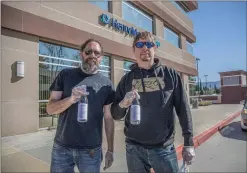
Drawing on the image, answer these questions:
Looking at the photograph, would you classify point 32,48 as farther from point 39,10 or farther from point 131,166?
point 131,166

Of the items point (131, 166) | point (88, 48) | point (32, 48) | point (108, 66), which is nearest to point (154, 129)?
point (131, 166)

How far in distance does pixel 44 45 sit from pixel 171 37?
15.6 meters

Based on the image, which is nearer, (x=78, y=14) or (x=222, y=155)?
(x=222, y=155)

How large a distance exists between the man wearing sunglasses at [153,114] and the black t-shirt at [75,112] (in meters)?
0.24

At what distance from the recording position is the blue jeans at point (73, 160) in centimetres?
247

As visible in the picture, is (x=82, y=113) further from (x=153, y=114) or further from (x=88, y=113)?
(x=153, y=114)

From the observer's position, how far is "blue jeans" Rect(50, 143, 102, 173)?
2.47m

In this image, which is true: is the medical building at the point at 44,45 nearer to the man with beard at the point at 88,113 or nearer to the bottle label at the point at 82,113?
the man with beard at the point at 88,113

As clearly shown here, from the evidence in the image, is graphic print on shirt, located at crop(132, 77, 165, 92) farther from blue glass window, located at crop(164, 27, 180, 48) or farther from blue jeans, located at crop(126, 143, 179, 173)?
blue glass window, located at crop(164, 27, 180, 48)

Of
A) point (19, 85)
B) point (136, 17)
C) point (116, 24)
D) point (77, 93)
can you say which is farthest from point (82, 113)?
point (136, 17)

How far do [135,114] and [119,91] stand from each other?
0.44 metres

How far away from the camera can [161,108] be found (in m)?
2.44

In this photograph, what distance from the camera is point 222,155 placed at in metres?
6.17

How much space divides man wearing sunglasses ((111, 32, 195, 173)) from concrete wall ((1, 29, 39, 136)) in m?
6.58
